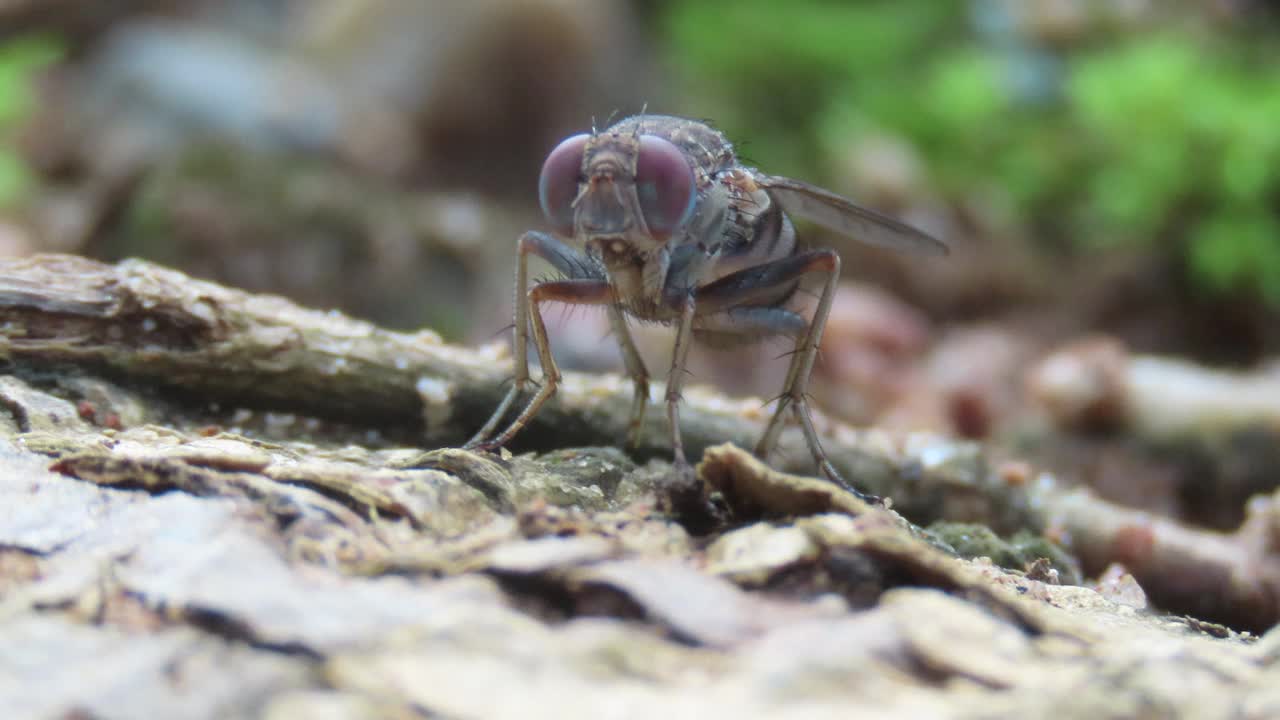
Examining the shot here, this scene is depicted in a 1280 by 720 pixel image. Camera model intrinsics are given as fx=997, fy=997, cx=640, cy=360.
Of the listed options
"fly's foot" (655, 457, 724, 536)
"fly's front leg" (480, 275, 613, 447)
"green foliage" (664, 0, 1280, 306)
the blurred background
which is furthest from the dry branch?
"green foliage" (664, 0, 1280, 306)

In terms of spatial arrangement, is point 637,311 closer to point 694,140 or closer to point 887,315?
point 694,140

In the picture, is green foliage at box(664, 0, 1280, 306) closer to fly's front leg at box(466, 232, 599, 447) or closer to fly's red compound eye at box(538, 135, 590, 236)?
fly's front leg at box(466, 232, 599, 447)

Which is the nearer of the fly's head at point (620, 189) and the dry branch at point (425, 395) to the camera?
the fly's head at point (620, 189)

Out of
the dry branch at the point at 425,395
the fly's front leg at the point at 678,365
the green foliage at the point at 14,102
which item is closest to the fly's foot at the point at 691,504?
the fly's front leg at the point at 678,365

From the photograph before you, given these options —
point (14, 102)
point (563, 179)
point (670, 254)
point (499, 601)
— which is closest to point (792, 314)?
point (670, 254)

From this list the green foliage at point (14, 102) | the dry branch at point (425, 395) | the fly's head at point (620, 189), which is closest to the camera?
the fly's head at point (620, 189)

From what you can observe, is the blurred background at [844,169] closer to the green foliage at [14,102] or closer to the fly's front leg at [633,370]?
the green foliage at [14,102]

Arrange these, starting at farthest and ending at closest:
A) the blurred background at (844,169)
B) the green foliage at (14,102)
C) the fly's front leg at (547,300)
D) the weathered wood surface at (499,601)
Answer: the green foliage at (14,102) → the blurred background at (844,169) → the fly's front leg at (547,300) → the weathered wood surface at (499,601)

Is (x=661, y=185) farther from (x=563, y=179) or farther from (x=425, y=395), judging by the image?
(x=425, y=395)
